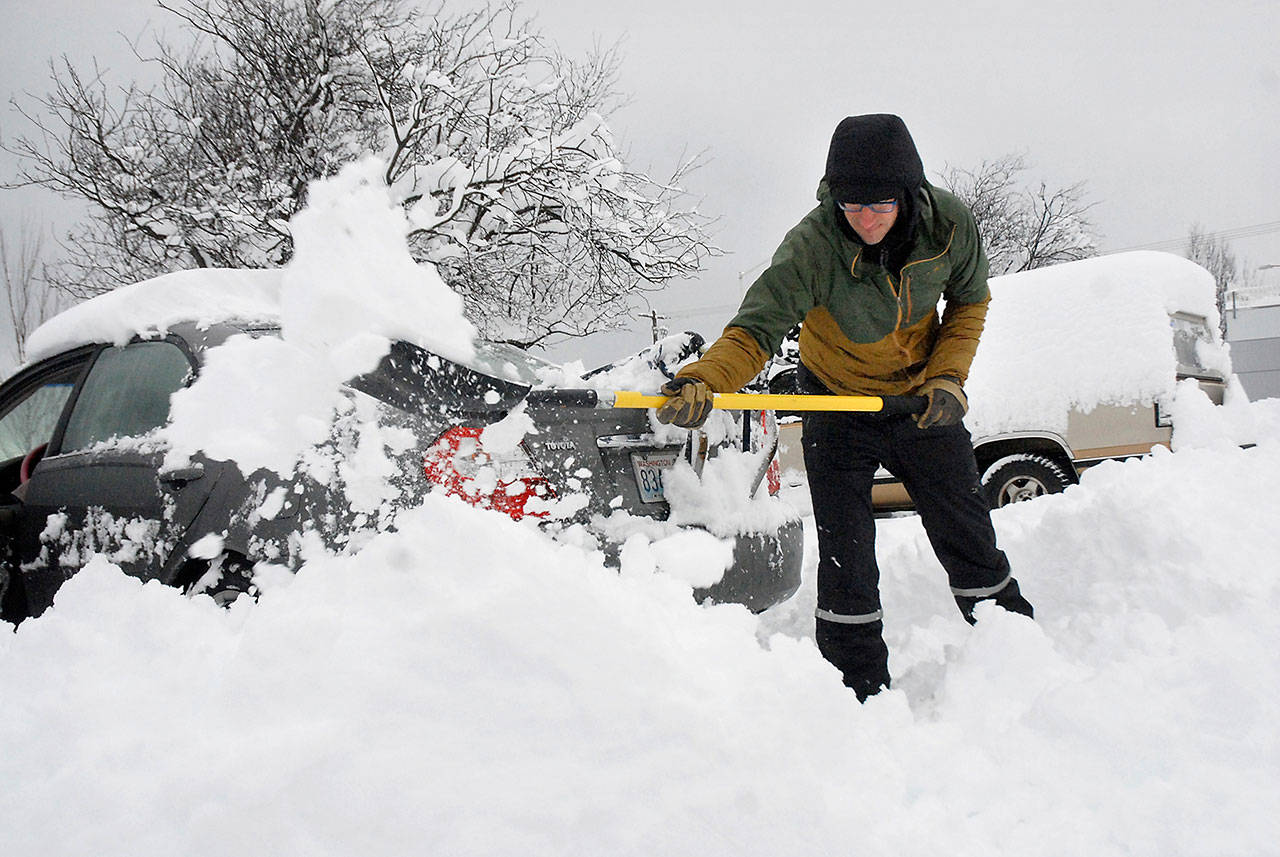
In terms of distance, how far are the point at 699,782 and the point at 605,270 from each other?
37.2 ft

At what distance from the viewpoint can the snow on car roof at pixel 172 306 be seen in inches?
109

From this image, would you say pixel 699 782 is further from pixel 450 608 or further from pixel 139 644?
pixel 139 644

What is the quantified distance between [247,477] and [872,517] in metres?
1.89

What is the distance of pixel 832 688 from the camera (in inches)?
65.4

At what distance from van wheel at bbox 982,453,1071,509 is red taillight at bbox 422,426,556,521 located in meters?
4.25

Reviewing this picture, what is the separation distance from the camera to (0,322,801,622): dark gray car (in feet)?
7.30

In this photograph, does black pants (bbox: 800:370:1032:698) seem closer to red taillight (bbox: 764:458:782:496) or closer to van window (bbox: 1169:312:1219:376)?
red taillight (bbox: 764:458:782:496)

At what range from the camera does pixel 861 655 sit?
2.71 metres

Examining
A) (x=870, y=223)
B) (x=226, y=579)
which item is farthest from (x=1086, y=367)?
(x=226, y=579)

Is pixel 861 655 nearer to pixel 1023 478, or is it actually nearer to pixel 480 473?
pixel 480 473

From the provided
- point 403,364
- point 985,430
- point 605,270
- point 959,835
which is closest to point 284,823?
point 959,835

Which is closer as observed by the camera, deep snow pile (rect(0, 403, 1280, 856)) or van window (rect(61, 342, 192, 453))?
deep snow pile (rect(0, 403, 1280, 856))

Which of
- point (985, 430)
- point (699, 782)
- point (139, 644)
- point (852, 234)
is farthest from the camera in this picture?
point (985, 430)

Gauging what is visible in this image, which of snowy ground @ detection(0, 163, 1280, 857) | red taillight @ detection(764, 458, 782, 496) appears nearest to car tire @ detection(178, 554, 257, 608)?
snowy ground @ detection(0, 163, 1280, 857)
